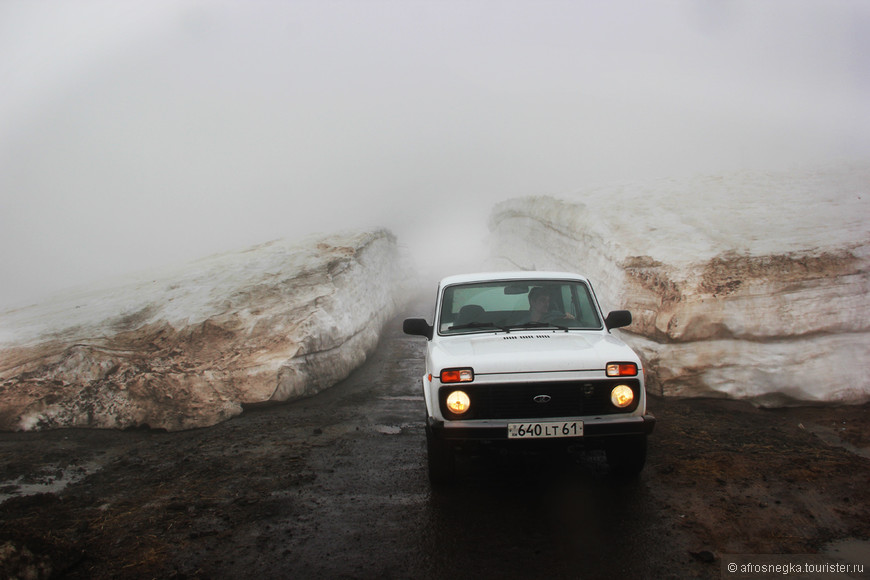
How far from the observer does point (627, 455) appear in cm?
471

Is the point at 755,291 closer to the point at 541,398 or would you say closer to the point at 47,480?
the point at 541,398

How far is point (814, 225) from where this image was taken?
29.0ft

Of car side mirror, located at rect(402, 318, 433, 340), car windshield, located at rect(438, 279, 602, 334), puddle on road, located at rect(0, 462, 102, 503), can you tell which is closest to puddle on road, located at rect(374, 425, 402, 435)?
car side mirror, located at rect(402, 318, 433, 340)

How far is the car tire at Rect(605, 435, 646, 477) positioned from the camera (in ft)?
15.0

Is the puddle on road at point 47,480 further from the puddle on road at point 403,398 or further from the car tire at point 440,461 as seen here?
the puddle on road at point 403,398

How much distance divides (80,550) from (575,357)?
11.8 ft

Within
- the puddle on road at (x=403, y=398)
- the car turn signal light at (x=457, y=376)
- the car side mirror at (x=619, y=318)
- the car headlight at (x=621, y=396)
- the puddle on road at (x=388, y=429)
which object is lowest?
the puddle on road at (x=403, y=398)

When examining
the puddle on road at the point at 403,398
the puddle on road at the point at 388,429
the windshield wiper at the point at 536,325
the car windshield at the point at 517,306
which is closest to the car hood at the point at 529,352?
the windshield wiper at the point at 536,325

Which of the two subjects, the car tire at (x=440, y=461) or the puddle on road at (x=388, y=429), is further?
the puddle on road at (x=388, y=429)

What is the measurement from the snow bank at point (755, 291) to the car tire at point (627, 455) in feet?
11.8

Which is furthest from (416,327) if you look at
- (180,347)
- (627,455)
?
(180,347)

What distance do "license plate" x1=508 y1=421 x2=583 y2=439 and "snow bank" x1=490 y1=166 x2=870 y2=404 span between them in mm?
4282

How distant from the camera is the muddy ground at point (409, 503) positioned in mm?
3643

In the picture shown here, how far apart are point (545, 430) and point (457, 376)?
74 centimetres
